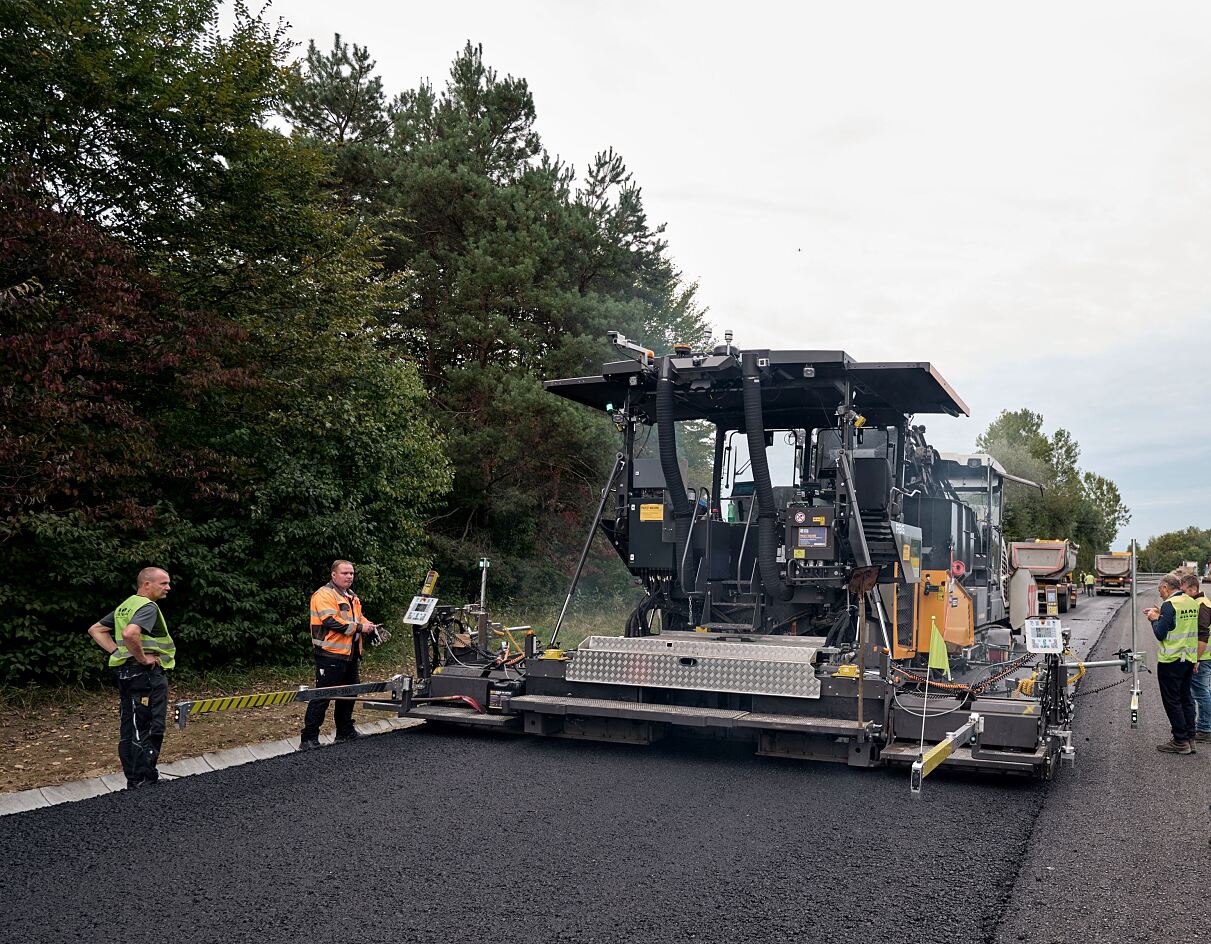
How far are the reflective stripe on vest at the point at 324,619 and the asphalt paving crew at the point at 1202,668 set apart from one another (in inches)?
279

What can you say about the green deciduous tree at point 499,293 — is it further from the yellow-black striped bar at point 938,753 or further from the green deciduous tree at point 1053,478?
the green deciduous tree at point 1053,478

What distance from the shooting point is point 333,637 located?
8.00 m

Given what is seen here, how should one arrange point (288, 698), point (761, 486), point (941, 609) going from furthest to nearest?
point (941, 609) < point (761, 486) < point (288, 698)

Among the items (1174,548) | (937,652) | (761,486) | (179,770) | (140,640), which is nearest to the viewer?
(140,640)

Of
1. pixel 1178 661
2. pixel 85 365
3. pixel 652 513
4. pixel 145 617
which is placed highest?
pixel 85 365

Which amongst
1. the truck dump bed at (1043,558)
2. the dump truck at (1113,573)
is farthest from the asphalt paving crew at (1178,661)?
the dump truck at (1113,573)

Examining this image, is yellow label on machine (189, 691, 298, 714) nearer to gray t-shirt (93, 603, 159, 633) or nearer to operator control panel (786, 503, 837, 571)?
gray t-shirt (93, 603, 159, 633)

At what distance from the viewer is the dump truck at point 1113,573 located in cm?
4338

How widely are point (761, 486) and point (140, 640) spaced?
4479 mm

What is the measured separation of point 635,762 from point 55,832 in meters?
3.69

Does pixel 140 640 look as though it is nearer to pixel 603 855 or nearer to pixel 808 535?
pixel 603 855

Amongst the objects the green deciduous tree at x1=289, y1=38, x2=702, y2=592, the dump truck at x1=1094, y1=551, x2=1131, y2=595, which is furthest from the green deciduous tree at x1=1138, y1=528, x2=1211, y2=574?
the green deciduous tree at x1=289, y1=38, x2=702, y2=592

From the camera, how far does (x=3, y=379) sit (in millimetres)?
8383

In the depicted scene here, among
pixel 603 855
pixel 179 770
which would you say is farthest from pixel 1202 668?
pixel 179 770
